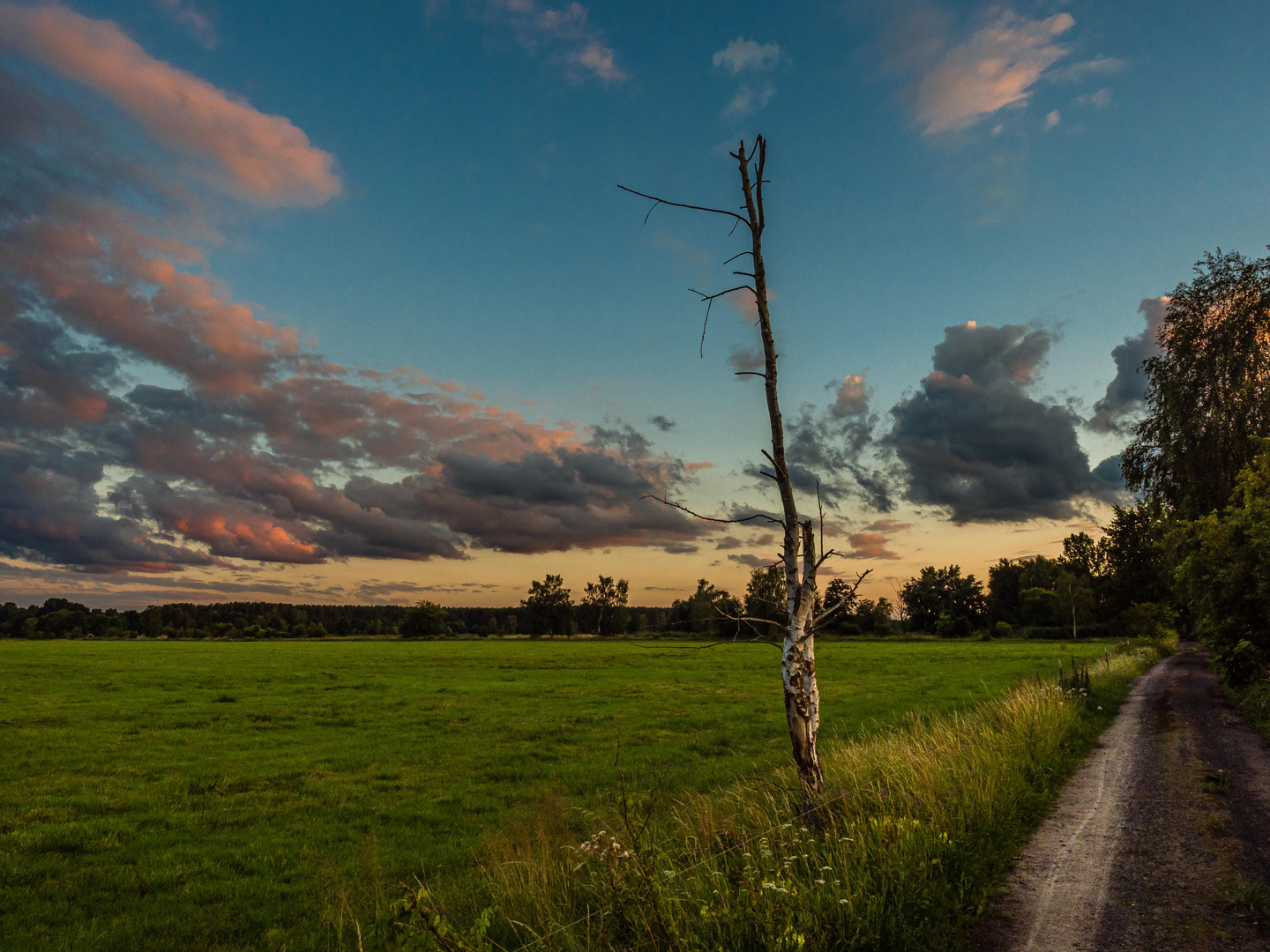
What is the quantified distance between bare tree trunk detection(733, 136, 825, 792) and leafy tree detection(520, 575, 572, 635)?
5795 inches

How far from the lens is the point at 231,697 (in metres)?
32.1

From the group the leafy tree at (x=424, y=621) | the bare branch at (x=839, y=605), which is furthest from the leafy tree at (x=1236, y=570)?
the leafy tree at (x=424, y=621)

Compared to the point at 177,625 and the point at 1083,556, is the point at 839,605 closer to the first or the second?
the point at 1083,556

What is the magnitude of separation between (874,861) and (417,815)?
10621mm

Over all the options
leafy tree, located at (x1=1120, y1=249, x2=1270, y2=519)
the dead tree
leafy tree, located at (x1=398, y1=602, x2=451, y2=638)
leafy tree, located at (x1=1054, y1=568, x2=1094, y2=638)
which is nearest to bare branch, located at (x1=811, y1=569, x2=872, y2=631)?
the dead tree

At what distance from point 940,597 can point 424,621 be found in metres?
122

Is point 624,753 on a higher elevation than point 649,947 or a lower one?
lower

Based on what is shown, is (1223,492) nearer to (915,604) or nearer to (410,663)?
(410,663)

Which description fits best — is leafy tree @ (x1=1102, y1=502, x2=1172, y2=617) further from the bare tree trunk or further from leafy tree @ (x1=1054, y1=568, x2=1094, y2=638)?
the bare tree trunk

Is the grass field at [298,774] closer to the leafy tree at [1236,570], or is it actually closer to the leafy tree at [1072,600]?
the leafy tree at [1236,570]

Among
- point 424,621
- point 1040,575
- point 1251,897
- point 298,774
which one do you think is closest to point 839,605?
point 1251,897

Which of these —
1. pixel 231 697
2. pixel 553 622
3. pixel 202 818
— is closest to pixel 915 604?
pixel 553 622

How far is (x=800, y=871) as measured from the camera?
625 cm

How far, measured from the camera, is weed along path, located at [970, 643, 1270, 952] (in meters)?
6.00
